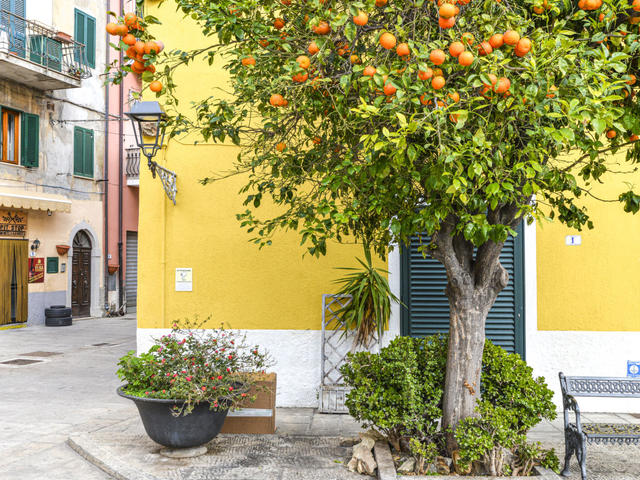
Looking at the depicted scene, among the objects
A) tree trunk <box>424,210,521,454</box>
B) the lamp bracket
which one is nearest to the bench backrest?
tree trunk <box>424,210,521,454</box>

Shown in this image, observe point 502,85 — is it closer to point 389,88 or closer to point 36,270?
point 389,88

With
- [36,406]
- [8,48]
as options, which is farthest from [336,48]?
[8,48]

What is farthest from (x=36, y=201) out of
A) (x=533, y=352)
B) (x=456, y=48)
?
(x=456, y=48)

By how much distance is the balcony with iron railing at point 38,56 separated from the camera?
47.9 ft

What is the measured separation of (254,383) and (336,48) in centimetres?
317

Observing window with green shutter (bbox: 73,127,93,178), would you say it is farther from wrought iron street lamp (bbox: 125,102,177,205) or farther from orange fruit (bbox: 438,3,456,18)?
orange fruit (bbox: 438,3,456,18)

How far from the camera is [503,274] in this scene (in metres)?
4.73

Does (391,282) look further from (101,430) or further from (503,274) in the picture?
(101,430)

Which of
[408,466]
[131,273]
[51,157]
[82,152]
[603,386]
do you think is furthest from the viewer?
[131,273]

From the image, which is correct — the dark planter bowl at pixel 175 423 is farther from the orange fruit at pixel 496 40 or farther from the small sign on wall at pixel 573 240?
the small sign on wall at pixel 573 240

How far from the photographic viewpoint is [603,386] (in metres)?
5.06

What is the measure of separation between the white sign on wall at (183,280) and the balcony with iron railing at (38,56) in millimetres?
10661

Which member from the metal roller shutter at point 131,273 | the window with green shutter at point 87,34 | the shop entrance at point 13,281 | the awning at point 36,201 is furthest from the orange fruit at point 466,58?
the metal roller shutter at point 131,273

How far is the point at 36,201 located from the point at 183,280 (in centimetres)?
1013
